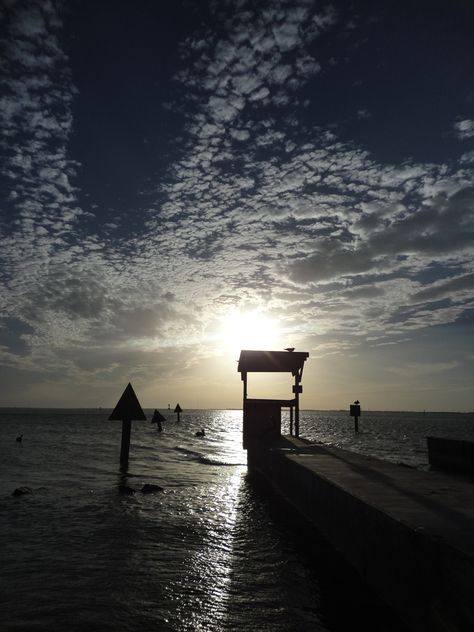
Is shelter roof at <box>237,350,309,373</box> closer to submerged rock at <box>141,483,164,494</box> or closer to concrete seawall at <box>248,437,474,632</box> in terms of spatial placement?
submerged rock at <box>141,483,164,494</box>

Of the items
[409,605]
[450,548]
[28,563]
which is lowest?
[28,563]

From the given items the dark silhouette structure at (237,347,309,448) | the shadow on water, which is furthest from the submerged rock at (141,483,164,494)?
the dark silhouette structure at (237,347,309,448)

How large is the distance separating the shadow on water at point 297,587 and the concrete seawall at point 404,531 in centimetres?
22

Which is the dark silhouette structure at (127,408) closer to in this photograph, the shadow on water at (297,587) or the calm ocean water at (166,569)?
the calm ocean water at (166,569)

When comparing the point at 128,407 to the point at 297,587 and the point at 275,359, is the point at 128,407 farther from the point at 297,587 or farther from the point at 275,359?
the point at 297,587

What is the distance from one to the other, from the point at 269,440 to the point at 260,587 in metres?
13.4

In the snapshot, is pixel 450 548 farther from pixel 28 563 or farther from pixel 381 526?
pixel 28 563

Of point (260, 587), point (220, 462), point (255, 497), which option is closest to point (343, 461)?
point (255, 497)

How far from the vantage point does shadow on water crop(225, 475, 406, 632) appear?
5.32m

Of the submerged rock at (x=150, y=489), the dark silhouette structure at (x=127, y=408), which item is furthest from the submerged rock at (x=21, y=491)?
the dark silhouette structure at (x=127, y=408)

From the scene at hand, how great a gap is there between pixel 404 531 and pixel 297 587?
7.39 ft

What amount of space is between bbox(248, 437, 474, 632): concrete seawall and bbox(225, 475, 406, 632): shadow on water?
8.7 inches

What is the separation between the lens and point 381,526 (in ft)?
18.8

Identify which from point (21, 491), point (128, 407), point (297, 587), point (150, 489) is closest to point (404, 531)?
point (297, 587)
